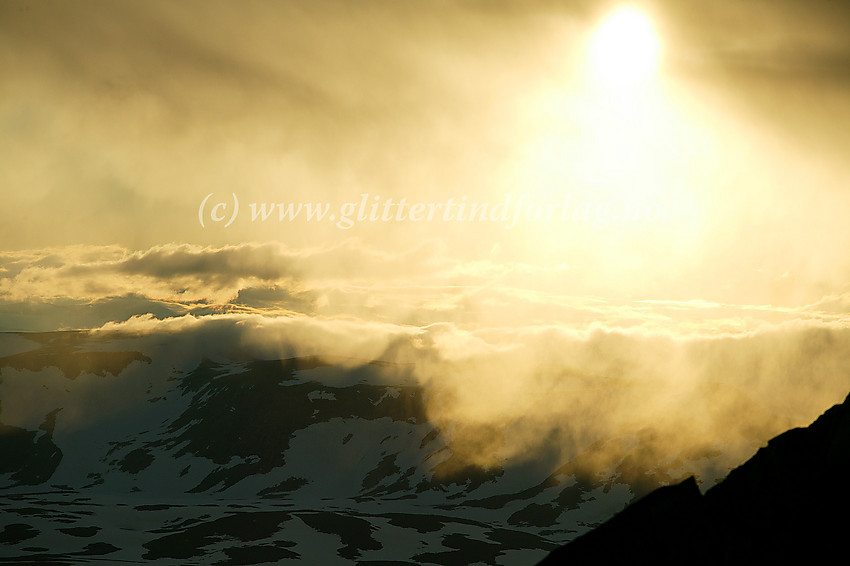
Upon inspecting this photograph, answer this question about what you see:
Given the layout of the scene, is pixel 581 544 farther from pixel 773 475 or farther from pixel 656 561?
pixel 773 475

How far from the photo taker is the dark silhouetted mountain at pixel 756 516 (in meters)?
33.6

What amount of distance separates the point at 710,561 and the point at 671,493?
4.66 m

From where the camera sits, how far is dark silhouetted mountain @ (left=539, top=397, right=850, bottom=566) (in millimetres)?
33594

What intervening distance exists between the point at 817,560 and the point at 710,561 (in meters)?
4.73

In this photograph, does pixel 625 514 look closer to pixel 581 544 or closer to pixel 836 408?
pixel 581 544

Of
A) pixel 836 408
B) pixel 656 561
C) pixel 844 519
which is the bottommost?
pixel 656 561

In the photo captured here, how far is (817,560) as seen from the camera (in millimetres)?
32281

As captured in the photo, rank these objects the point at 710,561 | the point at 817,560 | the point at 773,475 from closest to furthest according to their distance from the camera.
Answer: the point at 817,560
the point at 710,561
the point at 773,475

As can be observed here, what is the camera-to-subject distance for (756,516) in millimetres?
36469

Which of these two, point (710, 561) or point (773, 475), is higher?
point (773, 475)

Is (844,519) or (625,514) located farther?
(625,514)

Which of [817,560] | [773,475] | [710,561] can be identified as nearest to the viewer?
[817,560]

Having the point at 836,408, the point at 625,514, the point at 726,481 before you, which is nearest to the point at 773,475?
the point at 726,481

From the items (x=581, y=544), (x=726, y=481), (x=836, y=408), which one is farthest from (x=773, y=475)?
(x=581, y=544)
